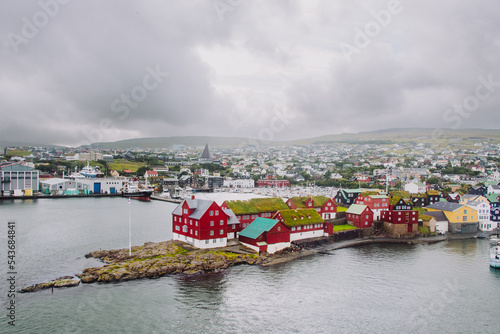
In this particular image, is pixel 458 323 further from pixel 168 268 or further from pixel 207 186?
pixel 207 186

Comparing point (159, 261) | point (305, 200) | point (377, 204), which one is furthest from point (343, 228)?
point (159, 261)

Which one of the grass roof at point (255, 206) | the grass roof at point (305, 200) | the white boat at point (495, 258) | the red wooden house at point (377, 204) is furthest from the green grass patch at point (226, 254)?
the red wooden house at point (377, 204)

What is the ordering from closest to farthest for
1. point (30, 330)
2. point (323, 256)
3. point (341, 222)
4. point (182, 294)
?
point (30, 330)
point (182, 294)
point (323, 256)
point (341, 222)

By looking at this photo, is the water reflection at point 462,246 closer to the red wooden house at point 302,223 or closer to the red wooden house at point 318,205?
the red wooden house at point 302,223

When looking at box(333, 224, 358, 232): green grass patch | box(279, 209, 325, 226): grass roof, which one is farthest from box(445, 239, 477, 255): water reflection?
box(279, 209, 325, 226): grass roof

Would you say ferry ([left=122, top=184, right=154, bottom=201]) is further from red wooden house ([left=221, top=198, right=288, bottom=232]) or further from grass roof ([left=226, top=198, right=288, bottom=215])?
red wooden house ([left=221, top=198, right=288, bottom=232])

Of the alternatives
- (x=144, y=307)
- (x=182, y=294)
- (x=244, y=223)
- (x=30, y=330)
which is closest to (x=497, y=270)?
(x=244, y=223)

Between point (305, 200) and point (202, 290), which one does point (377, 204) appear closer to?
point (305, 200)
